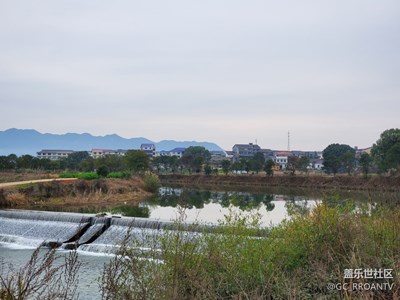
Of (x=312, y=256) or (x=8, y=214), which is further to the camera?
(x=8, y=214)

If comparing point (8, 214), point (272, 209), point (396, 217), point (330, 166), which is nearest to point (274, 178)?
point (330, 166)

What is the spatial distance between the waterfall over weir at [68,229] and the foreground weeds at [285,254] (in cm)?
670

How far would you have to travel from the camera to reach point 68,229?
14148 millimetres

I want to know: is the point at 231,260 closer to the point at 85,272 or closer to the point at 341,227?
the point at 341,227

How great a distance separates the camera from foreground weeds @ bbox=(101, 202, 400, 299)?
13.5 ft

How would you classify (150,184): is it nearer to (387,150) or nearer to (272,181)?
(272,181)

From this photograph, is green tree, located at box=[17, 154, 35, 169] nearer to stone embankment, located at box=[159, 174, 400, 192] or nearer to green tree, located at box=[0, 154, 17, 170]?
green tree, located at box=[0, 154, 17, 170]

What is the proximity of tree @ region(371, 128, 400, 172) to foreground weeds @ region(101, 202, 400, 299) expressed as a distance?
30314 millimetres

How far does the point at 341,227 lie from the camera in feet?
16.7

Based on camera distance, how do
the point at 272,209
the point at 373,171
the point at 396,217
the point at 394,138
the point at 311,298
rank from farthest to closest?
the point at 373,171 < the point at 394,138 < the point at 272,209 < the point at 396,217 < the point at 311,298

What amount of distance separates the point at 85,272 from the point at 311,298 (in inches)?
253

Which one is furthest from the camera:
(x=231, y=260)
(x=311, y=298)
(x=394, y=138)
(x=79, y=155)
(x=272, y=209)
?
(x=79, y=155)

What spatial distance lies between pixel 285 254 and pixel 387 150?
3427 centimetres

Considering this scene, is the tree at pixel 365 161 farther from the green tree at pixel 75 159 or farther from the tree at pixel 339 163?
the green tree at pixel 75 159
